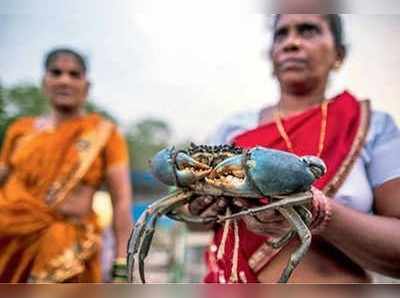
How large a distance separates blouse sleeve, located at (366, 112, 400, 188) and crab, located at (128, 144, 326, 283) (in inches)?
9.1

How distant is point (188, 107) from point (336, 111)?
0.59 metres

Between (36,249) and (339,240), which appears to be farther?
(36,249)

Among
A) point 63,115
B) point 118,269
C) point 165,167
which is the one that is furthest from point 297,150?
point 63,115

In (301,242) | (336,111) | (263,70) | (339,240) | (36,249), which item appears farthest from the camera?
(263,70)

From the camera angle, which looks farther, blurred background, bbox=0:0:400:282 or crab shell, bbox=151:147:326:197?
blurred background, bbox=0:0:400:282

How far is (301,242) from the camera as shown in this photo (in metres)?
0.68

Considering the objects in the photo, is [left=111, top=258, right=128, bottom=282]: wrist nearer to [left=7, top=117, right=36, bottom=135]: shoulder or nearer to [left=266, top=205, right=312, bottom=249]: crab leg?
[left=7, top=117, right=36, bottom=135]: shoulder

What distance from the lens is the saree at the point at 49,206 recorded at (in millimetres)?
1223

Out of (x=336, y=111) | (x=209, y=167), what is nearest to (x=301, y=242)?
(x=209, y=167)

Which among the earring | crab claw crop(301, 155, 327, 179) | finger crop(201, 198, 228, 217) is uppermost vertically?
the earring

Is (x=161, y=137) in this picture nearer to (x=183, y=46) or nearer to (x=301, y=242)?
(x=183, y=46)

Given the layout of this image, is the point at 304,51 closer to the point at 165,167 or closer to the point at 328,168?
the point at 328,168

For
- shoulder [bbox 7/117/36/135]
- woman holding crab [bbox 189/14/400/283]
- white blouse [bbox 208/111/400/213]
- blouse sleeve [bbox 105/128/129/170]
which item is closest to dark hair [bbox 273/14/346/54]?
woman holding crab [bbox 189/14/400/283]

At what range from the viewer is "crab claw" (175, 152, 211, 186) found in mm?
686
